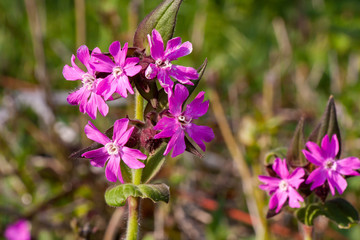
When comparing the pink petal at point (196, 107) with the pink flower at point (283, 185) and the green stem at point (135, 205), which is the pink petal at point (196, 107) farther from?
the pink flower at point (283, 185)

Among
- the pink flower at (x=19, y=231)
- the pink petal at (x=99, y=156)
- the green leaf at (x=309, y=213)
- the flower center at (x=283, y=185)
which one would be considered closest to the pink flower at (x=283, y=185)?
the flower center at (x=283, y=185)

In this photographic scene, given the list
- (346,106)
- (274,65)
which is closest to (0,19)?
(274,65)

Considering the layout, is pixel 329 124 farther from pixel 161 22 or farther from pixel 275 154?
pixel 161 22

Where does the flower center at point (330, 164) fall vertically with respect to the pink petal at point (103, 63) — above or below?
below

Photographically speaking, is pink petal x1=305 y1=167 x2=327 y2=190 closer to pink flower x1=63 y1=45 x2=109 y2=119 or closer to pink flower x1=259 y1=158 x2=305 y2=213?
pink flower x1=259 y1=158 x2=305 y2=213

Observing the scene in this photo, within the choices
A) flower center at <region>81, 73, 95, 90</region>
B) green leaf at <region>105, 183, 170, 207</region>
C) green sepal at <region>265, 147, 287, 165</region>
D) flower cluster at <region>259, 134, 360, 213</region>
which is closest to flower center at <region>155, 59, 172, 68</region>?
flower center at <region>81, 73, 95, 90</region>

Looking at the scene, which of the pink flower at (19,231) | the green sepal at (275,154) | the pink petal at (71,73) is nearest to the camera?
the pink petal at (71,73)
